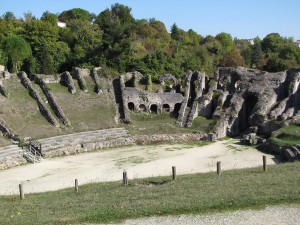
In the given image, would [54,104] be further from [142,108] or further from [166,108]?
[166,108]

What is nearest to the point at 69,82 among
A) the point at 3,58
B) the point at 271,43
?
the point at 3,58

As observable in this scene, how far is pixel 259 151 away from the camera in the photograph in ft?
127

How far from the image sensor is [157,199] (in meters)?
20.3

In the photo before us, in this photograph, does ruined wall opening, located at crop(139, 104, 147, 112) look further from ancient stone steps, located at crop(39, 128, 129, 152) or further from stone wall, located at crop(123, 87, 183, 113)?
ancient stone steps, located at crop(39, 128, 129, 152)

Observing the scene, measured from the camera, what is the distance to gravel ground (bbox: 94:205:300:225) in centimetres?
1694

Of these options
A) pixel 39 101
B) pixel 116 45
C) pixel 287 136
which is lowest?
pixel 287 136

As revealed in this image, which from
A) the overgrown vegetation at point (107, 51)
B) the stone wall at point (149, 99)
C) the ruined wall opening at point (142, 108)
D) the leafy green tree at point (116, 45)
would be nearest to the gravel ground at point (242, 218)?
the stone wall at point (149, 99)

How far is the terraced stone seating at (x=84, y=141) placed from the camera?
1563 inches

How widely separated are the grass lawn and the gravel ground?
50 centimetres

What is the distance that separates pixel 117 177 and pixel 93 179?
1.69 m

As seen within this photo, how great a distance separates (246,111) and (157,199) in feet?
108

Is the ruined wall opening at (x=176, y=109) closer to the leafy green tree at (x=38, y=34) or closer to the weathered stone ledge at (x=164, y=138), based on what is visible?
the weathered stone ledge at (x=164, y=138)

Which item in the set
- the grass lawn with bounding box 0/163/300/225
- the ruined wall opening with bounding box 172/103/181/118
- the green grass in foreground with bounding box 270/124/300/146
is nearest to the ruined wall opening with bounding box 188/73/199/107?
the ruined wall opening with bounding box 172/103/181/118

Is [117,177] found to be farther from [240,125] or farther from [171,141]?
[240,125]
